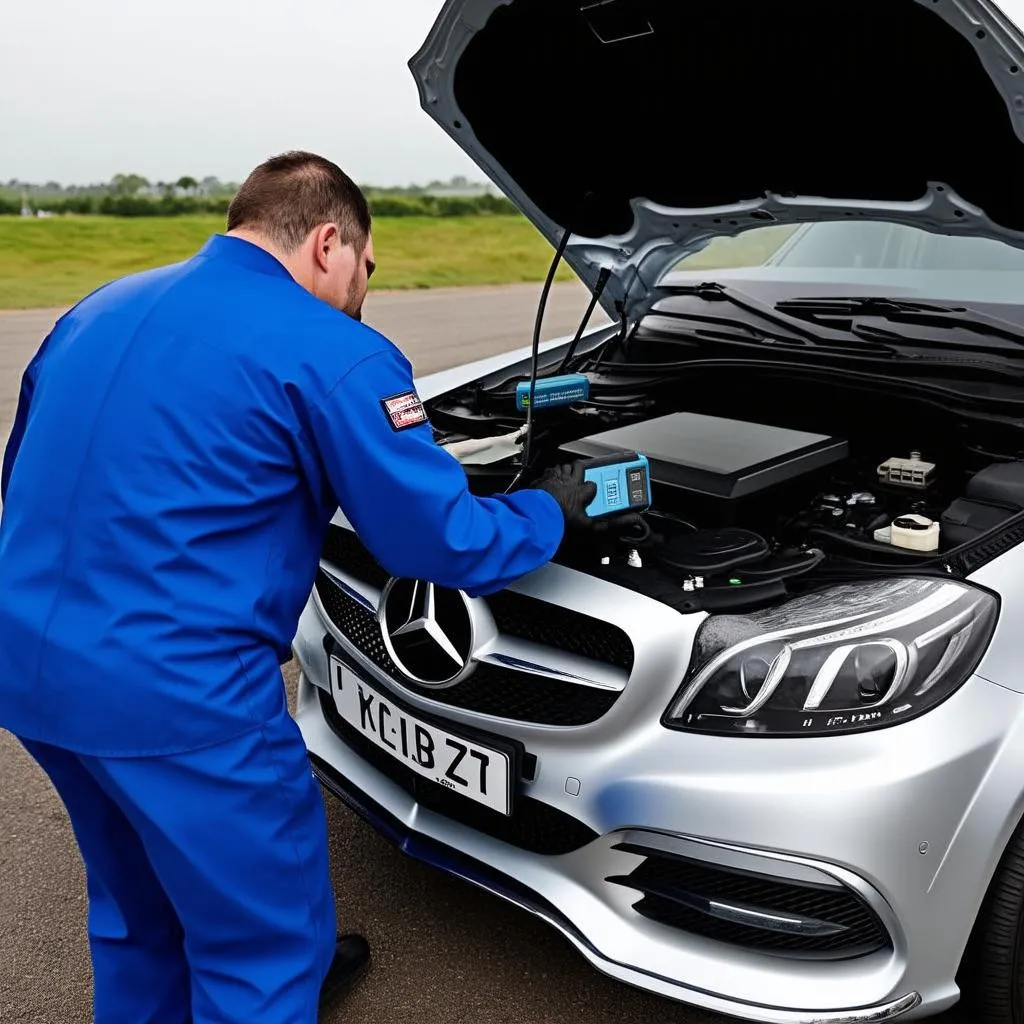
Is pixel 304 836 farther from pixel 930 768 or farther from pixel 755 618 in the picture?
pixel 930 768

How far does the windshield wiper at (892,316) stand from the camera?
2.29 m

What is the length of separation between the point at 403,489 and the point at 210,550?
28 cm


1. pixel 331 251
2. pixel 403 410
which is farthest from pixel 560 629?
pixel 331 251

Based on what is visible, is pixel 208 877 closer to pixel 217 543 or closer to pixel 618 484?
pixel 217 543

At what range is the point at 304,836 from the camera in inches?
59.7

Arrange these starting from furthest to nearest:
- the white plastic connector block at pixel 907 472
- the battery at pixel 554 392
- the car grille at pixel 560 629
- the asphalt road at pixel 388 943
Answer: the battery at pixel 554 392, the white plastic connector block at pixel 907 472, the asphalt road at pixel 388 943, the car grille at pixel 560 629

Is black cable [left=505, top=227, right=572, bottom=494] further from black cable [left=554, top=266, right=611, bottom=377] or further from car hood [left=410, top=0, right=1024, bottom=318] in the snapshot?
black cable [left=554, top=266, right=611, bottom=377]

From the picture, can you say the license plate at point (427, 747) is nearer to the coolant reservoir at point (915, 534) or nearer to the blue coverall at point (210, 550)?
the blue coverall at point (210, 550)

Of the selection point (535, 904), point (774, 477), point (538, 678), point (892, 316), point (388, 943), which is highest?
point (892, 316)

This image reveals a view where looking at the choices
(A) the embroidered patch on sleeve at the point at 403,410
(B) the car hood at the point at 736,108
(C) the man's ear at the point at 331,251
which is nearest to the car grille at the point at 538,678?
(A) the embroidered patch on sleeve at the point at 403,410

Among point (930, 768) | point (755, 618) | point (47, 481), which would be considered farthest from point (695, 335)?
point (47, 481)

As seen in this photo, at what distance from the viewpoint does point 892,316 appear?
2.49 metres

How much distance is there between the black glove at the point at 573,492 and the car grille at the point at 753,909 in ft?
1.71

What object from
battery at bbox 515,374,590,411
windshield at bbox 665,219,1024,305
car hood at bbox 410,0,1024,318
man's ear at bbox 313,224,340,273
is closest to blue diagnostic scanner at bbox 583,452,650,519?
man's ear at bbox 313,224,340,273
